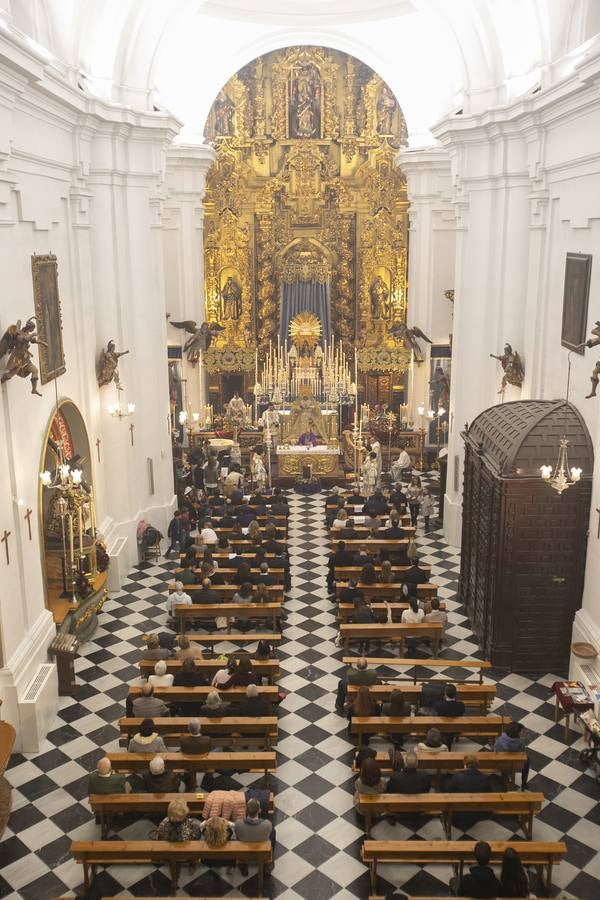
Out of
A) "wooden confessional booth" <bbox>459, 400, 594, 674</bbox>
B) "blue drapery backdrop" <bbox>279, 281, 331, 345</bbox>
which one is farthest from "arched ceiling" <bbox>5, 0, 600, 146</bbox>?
"wooden confessional booth" <bbox>459, 400, 594, 674</bbox>

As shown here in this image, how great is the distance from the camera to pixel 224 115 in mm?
25719

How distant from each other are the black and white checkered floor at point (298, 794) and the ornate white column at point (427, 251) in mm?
12504

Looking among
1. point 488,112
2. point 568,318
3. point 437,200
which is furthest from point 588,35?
point 437,200

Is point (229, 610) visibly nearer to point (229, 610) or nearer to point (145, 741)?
point (229, 610)

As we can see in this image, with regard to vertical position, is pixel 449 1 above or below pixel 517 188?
above

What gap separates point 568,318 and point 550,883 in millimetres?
8097

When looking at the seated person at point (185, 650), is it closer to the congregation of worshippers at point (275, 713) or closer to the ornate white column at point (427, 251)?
the congregation of worshippers at point (275, 713)

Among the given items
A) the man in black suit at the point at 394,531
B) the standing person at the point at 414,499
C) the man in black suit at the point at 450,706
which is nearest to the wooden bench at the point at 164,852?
the man in black suit at the point at 450,706

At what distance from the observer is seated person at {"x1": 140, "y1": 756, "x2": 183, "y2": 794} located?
9.09 metres

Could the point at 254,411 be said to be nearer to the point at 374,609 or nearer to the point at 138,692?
the point at 374,609

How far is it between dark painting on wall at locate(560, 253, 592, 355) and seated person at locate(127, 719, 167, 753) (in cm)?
765

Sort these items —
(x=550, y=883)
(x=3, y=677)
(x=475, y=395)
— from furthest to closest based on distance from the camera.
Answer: (x=475, y=395) → (x=3, y=677) → (x=550, y=883)

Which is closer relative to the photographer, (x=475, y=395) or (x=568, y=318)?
(x=568, y=318)

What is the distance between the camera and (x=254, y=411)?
1041 inches
